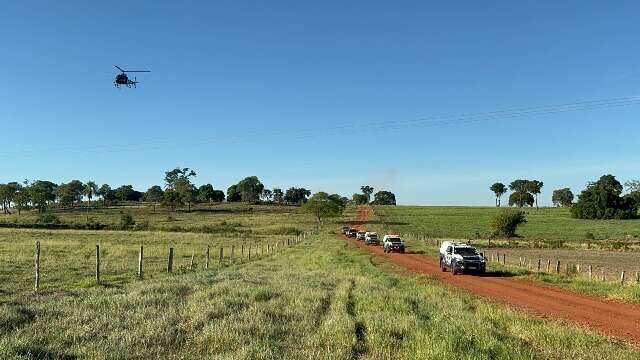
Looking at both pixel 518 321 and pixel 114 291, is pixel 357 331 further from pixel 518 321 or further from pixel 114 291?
pixel 114 291

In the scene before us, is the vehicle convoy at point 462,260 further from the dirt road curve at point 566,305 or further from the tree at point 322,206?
the tree at point 322,206

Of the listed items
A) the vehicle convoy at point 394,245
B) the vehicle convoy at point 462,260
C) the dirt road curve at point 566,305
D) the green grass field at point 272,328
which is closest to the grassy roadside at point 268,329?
the green grass field at point 272,328

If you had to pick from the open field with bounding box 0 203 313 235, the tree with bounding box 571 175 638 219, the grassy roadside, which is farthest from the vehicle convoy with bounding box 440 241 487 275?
the tree with bounding box 571 175 638 219

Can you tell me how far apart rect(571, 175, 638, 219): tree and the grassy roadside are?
15678 cm

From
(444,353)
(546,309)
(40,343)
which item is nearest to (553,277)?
(546,309)

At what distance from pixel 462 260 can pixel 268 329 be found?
25.2m

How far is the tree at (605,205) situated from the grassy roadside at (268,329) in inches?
6172

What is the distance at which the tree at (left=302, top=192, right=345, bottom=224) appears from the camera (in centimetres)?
16575

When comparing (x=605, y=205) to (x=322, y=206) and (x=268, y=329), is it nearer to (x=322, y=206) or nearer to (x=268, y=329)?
(x=322, y=206)

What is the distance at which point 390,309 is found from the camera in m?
15.3

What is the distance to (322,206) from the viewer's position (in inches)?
6506

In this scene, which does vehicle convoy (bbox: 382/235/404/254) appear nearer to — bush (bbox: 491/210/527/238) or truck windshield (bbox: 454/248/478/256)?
truck windshield (bbox: 454/248/478/256)

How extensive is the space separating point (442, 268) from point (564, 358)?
28.0 m

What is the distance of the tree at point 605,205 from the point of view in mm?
157750
